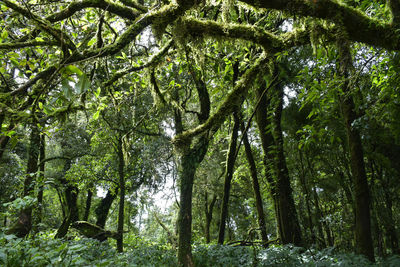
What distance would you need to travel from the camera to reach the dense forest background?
255 centimetres

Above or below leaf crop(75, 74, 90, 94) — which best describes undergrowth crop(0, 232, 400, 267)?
below

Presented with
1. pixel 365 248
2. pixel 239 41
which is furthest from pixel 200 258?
pixel 239 41

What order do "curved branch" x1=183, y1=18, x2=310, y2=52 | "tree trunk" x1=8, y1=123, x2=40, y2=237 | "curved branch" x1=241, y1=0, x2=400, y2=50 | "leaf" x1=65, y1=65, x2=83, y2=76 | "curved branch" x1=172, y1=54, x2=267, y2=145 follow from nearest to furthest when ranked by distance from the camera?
"leaf" x1=65, y1=65, x2=83, y2=76
"curved branch" x1=241, y1=0, x2=400, y2=50
"curved branch" x1=183, y1=18, x2=310, y2=52
"curved branch" x1=172, y1=54, x2=267, y2=145
"tree trunk" x1=8, y1=123, x2=40, y2=237

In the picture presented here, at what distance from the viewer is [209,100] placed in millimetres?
6887

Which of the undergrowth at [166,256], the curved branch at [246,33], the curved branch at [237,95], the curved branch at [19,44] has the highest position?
the curved branch at [246,33]

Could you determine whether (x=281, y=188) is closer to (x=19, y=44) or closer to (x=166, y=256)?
(x=166, y=256)

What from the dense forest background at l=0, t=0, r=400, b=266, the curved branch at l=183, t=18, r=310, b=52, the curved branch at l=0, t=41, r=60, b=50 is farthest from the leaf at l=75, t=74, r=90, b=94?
the curved branch at l=183, t=18, r=310, b=52

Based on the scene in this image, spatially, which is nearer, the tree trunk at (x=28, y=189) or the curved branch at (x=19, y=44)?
the curved branch at (x=19, y=44)

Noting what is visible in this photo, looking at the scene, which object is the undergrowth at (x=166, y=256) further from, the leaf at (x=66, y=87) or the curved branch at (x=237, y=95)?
the curved branch at (x=237, y=95)

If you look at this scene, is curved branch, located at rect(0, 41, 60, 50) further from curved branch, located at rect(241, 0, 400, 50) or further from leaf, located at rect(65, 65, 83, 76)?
curved branch, located at rect(241, 0, 400, 50)

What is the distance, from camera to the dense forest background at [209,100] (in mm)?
2551

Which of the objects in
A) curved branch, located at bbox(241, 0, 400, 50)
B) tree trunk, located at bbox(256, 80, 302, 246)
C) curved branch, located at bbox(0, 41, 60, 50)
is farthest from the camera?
tree trunk, located at bbox(256, 80, 302, 246)

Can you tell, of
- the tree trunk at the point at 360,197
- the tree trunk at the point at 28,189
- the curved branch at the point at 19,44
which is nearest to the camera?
the curved branch at the point at 19,44

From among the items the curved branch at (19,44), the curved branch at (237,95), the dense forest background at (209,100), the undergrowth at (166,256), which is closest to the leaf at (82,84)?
the dense forest background at (209,100)
